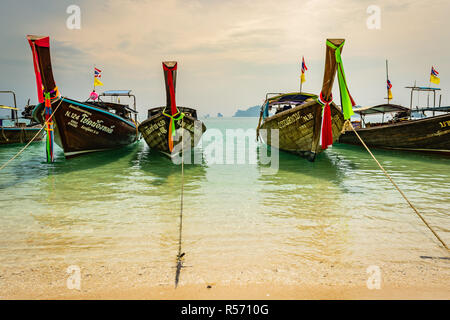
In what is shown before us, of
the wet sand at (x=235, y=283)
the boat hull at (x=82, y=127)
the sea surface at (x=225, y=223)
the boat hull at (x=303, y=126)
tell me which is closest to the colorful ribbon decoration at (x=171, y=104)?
the sea surface at (x=225, y=223)

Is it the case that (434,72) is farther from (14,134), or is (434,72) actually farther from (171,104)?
(14,134)

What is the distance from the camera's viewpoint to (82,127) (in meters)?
11.4

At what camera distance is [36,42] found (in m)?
8.92

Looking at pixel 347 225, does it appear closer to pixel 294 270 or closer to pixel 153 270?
pixel 294 270

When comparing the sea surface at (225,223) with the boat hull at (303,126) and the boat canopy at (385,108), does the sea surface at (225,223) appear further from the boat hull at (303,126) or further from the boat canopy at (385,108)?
the boat canopy at (385,108)

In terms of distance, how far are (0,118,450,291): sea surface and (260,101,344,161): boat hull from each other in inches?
91.0

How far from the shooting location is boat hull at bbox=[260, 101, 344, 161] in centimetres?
1038

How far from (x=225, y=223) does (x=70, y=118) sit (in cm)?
887

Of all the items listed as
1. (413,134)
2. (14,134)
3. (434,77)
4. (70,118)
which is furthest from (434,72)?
(14,134)

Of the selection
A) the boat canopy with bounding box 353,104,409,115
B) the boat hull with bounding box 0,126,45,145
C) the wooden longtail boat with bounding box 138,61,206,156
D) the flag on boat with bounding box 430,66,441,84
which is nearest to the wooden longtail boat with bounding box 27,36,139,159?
the wooden longtail boat with bounding box 138,61,206,156

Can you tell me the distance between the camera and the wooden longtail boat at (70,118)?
9.23m

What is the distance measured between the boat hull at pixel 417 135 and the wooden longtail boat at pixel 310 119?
4241mm
